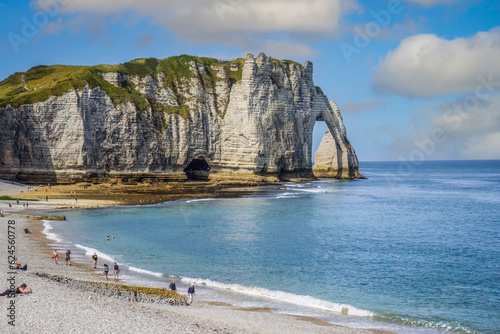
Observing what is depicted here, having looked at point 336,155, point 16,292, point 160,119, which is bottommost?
point 16,292

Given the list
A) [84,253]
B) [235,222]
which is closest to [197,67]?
[235,222]

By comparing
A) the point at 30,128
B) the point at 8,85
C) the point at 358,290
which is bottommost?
the point at 358,290

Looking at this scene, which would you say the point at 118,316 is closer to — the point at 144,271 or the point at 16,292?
the point at 16,292

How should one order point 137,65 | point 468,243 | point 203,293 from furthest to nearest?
1. point 137,65
2. point 468,243
3. point 203,293

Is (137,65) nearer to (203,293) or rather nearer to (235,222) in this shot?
(235,222)

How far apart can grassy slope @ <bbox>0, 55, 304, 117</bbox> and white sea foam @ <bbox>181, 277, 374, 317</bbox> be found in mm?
64500

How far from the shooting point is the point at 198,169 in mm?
97500

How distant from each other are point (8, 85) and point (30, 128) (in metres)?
22.2

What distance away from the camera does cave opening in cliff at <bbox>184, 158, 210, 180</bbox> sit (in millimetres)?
95125

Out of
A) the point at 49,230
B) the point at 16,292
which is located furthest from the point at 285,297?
the point at 49,230

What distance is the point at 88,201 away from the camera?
196 ft

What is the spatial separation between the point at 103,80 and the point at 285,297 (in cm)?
7392

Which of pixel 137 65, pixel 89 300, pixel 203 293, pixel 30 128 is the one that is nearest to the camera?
pixel 89 300

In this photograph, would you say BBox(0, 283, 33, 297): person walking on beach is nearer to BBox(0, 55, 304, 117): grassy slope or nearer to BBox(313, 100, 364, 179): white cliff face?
BBox(0, 55, 304, 117): grassy slope
